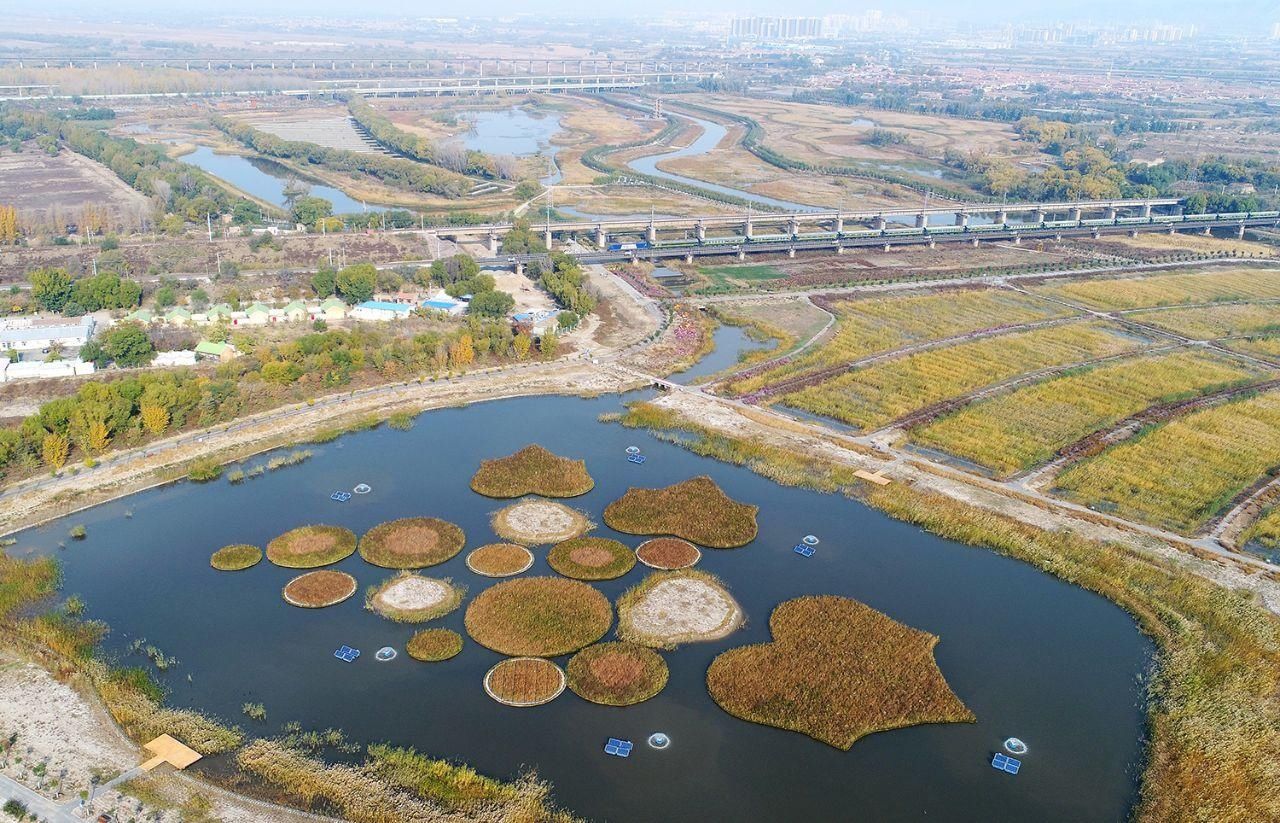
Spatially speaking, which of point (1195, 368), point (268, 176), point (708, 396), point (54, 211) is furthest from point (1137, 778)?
point (268, 176)

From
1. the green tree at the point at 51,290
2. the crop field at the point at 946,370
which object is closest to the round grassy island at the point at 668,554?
the crop field at the point at 946,370

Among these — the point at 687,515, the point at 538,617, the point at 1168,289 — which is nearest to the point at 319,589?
the point at 538,617

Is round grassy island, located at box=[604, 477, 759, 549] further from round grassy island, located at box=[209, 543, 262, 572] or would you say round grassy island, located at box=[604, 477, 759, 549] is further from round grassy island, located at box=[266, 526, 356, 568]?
round grassy island, located at box=[209, 543, 262, 572]

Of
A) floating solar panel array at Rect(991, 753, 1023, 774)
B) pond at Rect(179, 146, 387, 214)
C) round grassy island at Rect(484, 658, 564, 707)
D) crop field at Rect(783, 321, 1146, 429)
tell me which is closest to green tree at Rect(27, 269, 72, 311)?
pond at Rect(179, 146, 387, 214)

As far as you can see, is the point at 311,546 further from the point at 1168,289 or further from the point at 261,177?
the point at 261,177

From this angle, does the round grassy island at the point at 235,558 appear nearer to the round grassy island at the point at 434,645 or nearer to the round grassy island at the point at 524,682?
the round grassy island at the point at 434,645
